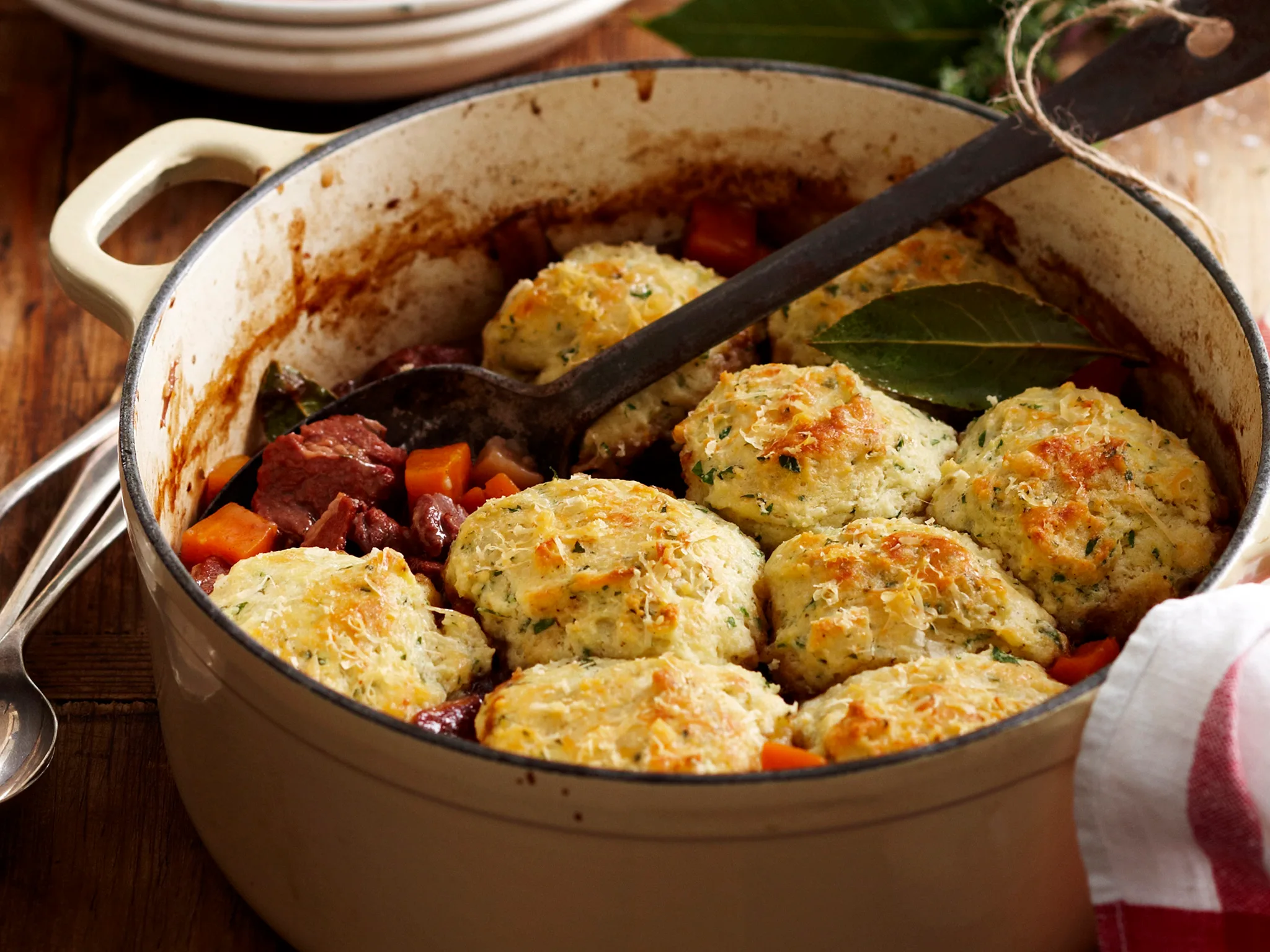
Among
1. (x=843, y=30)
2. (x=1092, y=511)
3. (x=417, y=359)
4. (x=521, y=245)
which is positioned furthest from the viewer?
(x=843, y=30)

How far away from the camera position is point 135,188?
2.64m

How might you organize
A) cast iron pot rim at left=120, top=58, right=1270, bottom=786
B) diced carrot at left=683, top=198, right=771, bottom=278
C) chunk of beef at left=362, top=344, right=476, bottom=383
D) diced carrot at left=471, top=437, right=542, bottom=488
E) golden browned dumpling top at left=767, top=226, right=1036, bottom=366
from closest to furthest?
cast iron pot rim at left=120, top=58, right=1270, bottom=786
diced carrot at left=471, top=437, right=542, bottom=488
golden browned dumpling top at left=767, top=226, right=1036, bottom=366
chunk of beef at left=362, top=344, right=476, bottom=383
diced carrot at left=683, top=198, right=771, bottom=278

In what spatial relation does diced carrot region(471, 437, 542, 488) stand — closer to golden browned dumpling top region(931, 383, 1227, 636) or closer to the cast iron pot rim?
the cast iron pot rim

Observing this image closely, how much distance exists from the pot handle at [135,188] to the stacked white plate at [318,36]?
88cm

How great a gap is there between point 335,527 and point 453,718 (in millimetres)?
558

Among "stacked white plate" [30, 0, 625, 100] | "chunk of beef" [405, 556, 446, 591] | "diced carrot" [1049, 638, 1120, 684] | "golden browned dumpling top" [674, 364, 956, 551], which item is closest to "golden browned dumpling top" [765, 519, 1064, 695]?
"diced carrot" [1049, 638, 1120, 684]

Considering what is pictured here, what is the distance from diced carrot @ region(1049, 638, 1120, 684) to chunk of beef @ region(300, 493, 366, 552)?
1228 mm

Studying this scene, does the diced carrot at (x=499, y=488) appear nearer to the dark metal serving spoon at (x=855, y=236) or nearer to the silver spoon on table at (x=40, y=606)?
the dark metal serving spoon at (x=855, y=236)

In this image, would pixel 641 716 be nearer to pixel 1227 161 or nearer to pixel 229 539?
pixel 229 539

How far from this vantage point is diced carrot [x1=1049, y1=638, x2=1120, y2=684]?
2.10m

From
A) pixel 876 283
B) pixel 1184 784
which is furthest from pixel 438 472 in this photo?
pixel 1184 784

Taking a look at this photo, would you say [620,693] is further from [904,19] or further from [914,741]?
[904,19]

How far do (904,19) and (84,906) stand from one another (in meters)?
3.10

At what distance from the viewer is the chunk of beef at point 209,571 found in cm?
236
